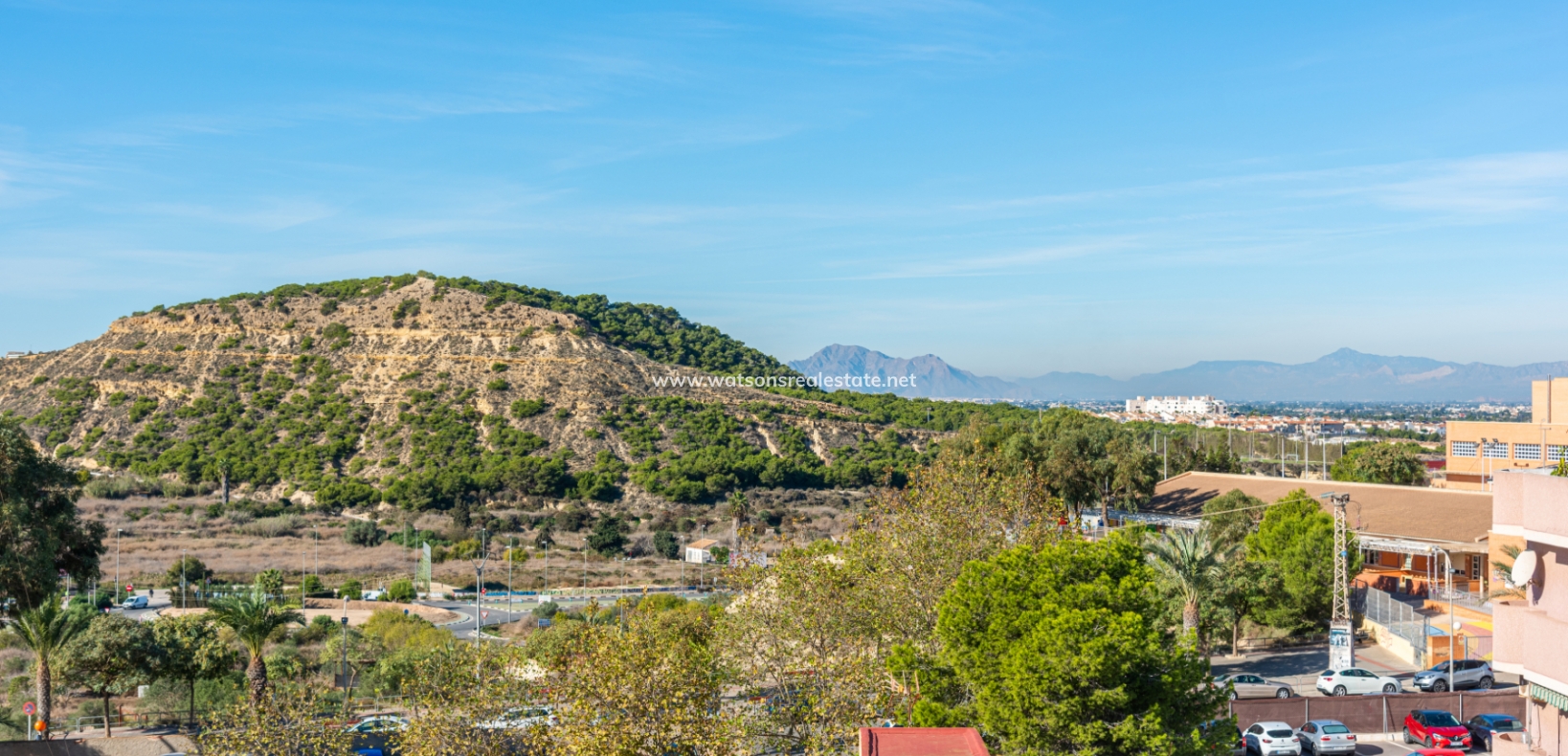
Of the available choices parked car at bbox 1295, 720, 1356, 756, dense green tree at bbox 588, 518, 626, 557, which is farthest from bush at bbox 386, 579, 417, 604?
parked car at bbox 1295, 720, 1356, 756

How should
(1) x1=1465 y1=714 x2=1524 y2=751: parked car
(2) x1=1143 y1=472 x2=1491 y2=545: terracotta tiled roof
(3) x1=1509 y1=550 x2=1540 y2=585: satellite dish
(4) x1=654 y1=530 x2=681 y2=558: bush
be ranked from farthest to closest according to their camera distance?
(4) x1=654 y1=530 x2=681 y2=558: bush < (2) x1=1143 y1=472 x2=1491 y2=545: terracotta tiled roof < (1) x1=1465 y1=714 x2=1524 y2=751: parked car < (3) x1=1509 y1=550 x2=1540 y2=585: satellite dish

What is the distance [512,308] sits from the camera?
11581cm

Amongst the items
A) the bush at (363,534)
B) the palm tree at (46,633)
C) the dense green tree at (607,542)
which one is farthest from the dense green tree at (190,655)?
the bush at (363,534)

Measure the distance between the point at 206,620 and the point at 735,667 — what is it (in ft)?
66.6

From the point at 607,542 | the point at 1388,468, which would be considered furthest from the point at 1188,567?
the point at 1388,468

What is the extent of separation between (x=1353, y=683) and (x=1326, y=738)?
290 inches

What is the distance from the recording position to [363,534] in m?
73.6

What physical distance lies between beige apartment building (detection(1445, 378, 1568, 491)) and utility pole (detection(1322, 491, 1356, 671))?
34.0 meters

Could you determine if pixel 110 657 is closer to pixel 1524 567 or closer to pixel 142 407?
pixel 1524 567

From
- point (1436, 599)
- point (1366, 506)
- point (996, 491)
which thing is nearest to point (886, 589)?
point (996, 491)

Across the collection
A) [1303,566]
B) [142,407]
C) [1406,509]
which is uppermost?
[142,407]

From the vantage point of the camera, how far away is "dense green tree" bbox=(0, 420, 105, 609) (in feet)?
77.5

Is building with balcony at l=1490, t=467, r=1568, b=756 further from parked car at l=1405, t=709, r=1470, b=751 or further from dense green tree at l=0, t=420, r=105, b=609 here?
dense green tree at l=0, t=420, r=105, b=609

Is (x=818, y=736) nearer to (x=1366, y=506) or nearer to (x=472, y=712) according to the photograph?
(x=472, y=712)
